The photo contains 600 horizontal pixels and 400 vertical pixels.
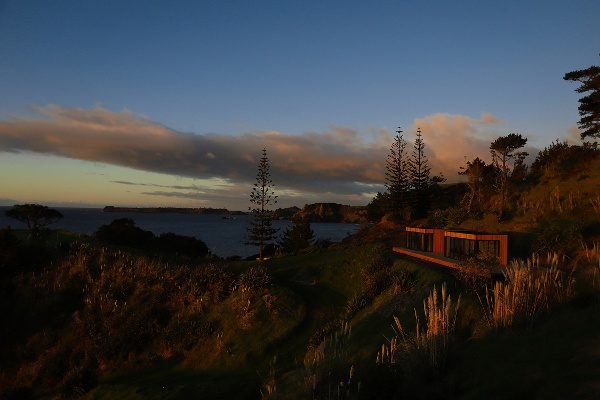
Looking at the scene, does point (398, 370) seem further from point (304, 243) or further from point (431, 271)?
point (304, 243)

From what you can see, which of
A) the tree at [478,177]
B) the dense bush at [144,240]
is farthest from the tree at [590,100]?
the dense bush at [144,240]

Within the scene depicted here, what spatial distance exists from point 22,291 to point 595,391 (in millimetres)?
25378

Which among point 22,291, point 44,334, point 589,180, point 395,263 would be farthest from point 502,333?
point 589,180

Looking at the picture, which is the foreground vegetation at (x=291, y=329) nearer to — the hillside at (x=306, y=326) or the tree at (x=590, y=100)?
the hillside at (x=306, y=326)

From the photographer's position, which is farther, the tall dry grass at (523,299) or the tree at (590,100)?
the tree at (590,100)

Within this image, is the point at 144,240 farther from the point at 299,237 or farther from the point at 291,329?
the point at 291,329

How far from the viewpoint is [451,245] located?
24391mm

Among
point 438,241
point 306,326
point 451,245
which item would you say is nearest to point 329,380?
point 306,326

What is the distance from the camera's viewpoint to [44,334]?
63.4ft

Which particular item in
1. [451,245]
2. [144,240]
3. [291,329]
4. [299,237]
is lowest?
[291,329]

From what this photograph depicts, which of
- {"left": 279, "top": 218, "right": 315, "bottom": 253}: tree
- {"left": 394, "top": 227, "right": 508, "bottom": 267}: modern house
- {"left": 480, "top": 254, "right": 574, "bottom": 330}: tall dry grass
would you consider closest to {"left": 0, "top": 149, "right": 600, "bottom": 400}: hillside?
{"left": 480, "top": 254, "right": 574, "bottom": 330}: tall dry grass

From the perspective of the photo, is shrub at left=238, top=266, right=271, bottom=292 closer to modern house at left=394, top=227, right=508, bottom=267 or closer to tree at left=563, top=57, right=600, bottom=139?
modern house at left=394, top=227, right=508, bottom=267

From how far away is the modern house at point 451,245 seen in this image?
21484 mm

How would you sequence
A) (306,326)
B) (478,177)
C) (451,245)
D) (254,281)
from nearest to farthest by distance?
(306,326) < (254,281) < (451,245) < (478,177)
